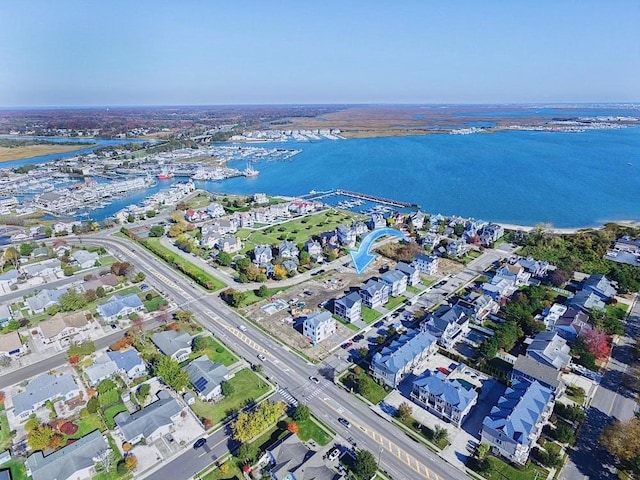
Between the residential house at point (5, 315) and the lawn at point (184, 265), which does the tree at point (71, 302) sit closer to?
the residential house at point (5, 315)

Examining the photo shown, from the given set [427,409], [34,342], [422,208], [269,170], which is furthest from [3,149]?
[427,409]

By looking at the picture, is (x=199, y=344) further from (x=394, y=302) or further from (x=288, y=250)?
(x=288, y=250)

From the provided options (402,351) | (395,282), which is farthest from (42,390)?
(395,282)

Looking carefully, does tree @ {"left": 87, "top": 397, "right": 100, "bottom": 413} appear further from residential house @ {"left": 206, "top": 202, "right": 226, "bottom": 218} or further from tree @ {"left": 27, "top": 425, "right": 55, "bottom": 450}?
residential house @ {"left": 206, "top": 202, "right": 226, "bottom": 218}

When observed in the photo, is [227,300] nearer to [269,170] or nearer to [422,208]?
[422,208]

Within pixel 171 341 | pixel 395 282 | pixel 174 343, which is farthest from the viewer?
pixel 395 282

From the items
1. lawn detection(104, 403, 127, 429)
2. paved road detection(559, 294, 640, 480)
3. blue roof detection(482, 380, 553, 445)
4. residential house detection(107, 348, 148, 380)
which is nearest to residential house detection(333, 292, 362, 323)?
blue roof detection(482, 380, 553, 445)
